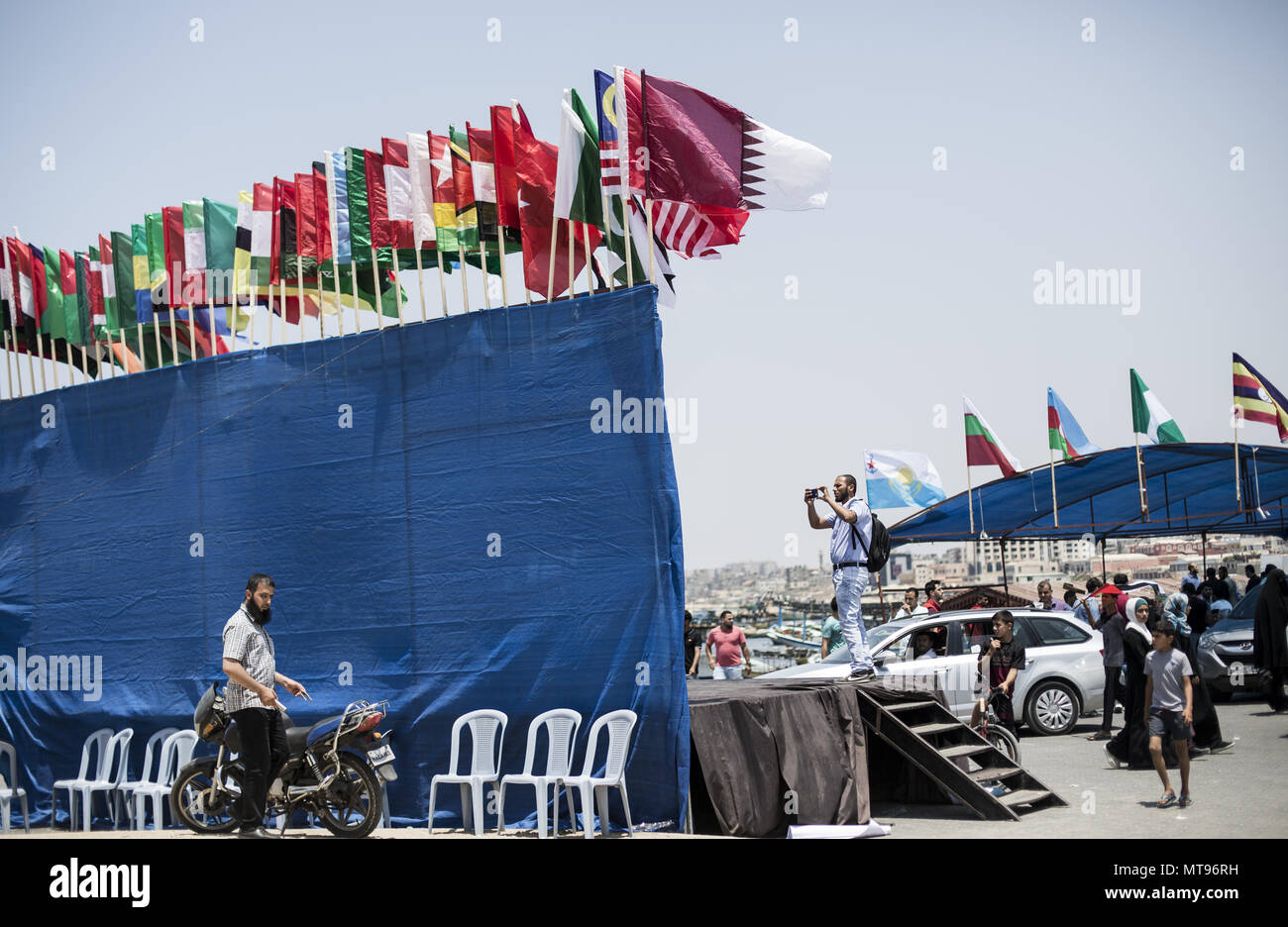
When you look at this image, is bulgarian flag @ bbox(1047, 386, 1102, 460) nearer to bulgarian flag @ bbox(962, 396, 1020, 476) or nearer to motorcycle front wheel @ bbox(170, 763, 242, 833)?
bulgarian flag @ bbox(962, 396, 1020, 476)

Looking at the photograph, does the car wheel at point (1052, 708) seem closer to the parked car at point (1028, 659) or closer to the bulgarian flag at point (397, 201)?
the parked car at point (1028, 659)

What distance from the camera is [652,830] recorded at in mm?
8805

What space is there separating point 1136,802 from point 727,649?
266 inches

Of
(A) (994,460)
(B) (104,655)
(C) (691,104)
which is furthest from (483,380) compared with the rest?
(A) (994,460)

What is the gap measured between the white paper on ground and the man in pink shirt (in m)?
6.88

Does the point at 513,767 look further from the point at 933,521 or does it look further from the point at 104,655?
the point at 933,521

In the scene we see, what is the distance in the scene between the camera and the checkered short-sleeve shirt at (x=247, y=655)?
8469mm

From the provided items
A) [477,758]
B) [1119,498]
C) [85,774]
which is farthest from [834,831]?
[1119,498]

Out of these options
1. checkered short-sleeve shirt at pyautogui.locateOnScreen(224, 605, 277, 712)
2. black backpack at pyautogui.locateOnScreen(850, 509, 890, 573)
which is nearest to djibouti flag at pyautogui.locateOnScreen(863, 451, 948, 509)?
black backpack at pyautogui.locateOnScreen(850, 509, 890, 573)

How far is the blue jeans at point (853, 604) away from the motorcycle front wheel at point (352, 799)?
4094mm

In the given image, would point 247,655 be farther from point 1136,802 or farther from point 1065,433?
point 1065,433

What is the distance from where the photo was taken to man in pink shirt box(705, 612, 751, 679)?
16.0 m

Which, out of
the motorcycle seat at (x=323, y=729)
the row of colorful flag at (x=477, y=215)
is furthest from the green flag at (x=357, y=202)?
the motorcycle seat at (x=323, y=729)
